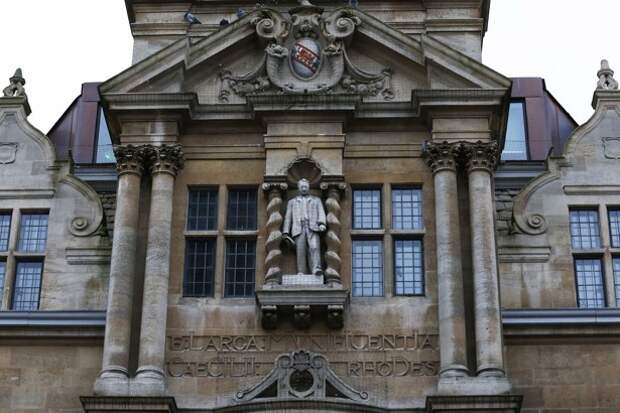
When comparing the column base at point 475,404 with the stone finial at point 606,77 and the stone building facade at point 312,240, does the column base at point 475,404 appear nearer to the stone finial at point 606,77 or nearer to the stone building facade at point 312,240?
the stone building facade at point 312,240

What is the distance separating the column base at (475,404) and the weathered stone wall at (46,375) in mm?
7380

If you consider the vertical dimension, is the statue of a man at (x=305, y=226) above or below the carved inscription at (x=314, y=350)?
above

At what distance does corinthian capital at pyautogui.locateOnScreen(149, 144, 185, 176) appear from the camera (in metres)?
31.1

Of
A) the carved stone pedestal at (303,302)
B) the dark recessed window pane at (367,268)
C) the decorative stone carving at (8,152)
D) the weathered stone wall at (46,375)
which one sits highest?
the decorative stone carving at (8,152)

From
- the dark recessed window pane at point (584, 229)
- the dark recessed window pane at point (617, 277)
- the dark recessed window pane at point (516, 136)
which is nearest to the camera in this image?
the dark recessed window pane at point (617, 277)

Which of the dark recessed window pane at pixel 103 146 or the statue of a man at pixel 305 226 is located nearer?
the statue of a man at pixel 305 226

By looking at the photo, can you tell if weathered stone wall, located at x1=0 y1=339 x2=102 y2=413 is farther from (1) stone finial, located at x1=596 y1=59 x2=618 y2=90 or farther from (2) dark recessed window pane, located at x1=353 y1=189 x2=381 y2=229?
(1) stone finial, located at x1=596 y1=59 x2=618 y2=90


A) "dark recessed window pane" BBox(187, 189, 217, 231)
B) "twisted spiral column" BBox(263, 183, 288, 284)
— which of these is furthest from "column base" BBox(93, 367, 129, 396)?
"dark recessed window pane" BBox(187, 189, 217, 231)

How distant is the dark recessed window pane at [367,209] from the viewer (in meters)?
30.9

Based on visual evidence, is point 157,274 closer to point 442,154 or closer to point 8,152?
point 8,152

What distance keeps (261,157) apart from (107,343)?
18.3ft

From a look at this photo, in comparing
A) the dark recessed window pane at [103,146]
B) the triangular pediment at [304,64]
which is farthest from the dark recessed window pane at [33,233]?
the dark recessed window pane at [103,146]

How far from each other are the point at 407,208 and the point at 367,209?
87cm

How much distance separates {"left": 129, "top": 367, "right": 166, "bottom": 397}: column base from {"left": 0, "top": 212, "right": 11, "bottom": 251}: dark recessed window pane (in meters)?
5.53
